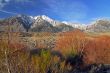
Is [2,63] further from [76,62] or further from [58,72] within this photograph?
[76,62]

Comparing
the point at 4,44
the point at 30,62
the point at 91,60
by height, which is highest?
the point at 4,44

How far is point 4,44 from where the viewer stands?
1330 centimetres

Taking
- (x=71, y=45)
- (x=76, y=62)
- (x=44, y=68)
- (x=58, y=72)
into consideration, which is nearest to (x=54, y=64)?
(x=58, y=72)

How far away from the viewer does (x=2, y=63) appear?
15.1 metres

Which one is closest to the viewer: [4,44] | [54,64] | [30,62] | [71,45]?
[4,44]

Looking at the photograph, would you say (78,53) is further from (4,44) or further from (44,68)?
(4,44)

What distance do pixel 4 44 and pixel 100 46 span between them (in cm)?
3567

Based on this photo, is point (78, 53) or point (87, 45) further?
point (87, 45)

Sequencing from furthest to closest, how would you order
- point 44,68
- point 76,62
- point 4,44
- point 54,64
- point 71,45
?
point 71,45
point 76,62
point 54,64
point 44,68
point 4,44

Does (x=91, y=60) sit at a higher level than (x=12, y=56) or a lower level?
lower

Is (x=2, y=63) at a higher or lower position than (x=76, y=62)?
higher

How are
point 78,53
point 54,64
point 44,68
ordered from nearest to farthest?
point 44,68, point 54,64, point 78,53

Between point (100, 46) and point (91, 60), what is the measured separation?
6.70 meters

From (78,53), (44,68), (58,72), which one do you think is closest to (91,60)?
(78,53)
